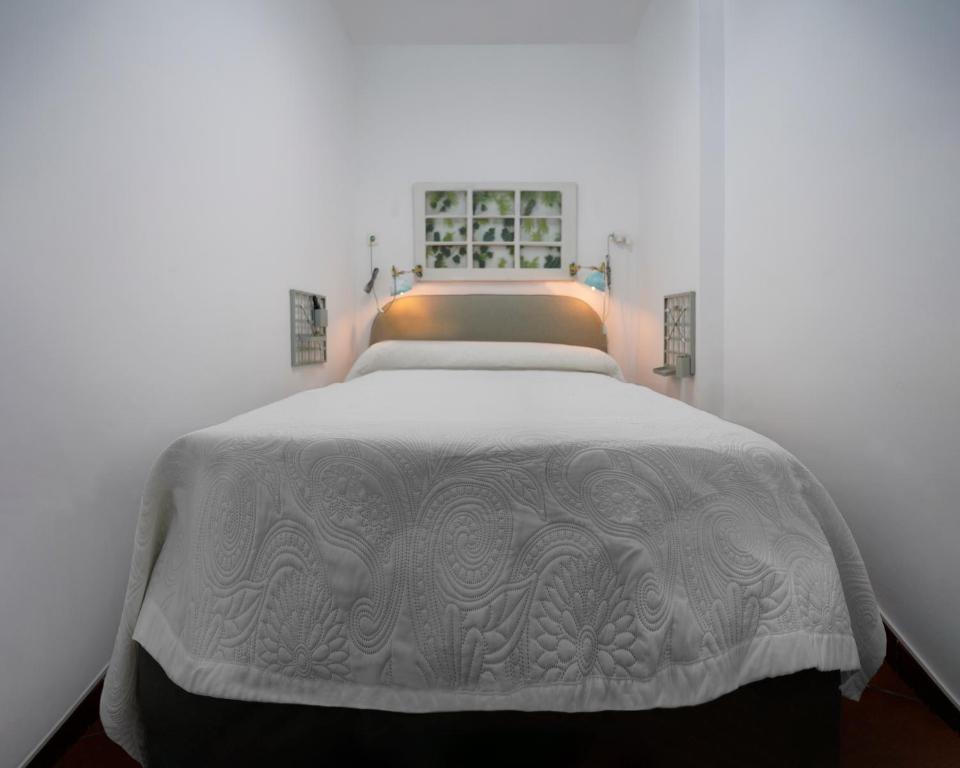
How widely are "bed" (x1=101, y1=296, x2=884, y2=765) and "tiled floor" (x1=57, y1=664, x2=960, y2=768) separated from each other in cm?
25

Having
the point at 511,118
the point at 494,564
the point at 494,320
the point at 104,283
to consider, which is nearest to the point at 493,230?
the point at 494,320

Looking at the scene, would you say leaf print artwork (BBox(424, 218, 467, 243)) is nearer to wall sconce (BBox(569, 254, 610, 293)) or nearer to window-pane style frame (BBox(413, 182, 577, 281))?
window-pane style frame (BBox(413, 182, 577, 281))

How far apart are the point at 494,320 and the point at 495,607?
2.34m

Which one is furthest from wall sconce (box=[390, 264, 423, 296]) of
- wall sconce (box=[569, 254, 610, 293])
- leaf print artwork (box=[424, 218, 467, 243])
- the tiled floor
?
the tiled floor

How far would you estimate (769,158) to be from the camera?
1.86 m

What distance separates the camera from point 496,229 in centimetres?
316

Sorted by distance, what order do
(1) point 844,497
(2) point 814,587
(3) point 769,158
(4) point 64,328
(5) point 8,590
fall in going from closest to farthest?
(2) point 814,587
(5) point 8,590
(4) point 64,328
(1) point 844,497
(3) point 769,158

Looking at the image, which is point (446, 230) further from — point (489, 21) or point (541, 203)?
point (489, 21)

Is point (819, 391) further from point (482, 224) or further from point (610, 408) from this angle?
point (482, 224)

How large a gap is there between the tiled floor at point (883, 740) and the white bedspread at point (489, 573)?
222mm

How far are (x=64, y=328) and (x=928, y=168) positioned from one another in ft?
6.25

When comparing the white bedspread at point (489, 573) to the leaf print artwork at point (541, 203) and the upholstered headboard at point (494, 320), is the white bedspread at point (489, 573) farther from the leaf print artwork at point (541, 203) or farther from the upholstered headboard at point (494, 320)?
the leaf print artwork at point (541, 203)

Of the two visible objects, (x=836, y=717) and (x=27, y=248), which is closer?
(x=836, y=717)

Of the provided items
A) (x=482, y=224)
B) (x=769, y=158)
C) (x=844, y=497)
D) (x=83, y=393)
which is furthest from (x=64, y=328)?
(x=482, y=224)
